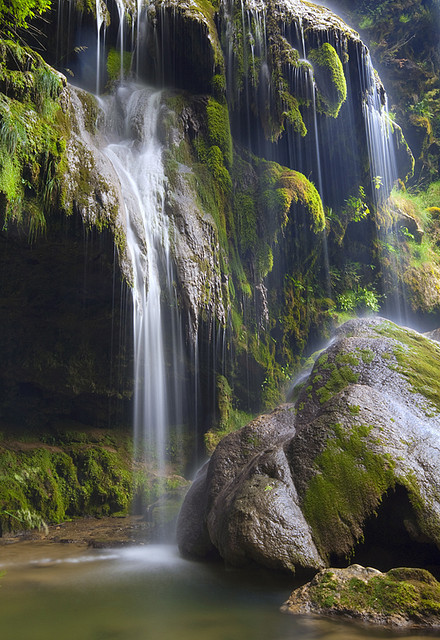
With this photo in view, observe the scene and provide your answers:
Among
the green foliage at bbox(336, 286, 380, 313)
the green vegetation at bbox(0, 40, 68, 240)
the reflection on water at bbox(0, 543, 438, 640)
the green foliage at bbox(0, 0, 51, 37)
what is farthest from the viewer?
the green foliage at bbox(336, 286, 380, 313)

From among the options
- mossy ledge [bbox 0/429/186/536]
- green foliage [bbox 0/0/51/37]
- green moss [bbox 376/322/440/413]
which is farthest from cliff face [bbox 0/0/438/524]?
green moss [bbox 376/322/440/413]

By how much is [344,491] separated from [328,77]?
10727mm

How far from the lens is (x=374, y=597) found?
3.23 metres

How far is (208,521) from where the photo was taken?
501 cm

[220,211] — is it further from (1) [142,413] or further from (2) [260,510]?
(2) [260,510]

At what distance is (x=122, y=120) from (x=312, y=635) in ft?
32.4

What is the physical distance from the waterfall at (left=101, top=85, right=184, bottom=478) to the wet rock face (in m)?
3.16

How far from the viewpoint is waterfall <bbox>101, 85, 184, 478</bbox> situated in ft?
26.8

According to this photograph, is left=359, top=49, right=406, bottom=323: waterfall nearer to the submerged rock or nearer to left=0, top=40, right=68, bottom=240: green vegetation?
left=0, top=40, right=68, bottom=240: green vegetation

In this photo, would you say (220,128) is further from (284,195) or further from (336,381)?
(336,381)

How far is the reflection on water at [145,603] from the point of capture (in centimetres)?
308

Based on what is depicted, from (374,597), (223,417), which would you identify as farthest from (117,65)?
(374,597)

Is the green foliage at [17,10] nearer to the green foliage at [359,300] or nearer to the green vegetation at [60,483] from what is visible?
the green vegetation at [60,483]

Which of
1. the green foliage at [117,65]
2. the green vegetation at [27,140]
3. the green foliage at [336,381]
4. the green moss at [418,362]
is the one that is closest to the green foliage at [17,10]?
the green vegetation at [27,140]
